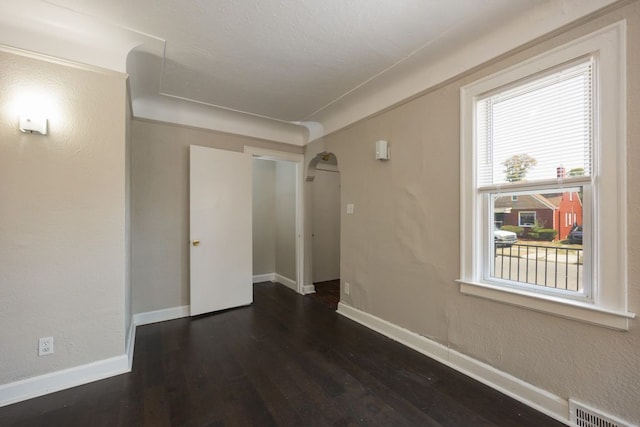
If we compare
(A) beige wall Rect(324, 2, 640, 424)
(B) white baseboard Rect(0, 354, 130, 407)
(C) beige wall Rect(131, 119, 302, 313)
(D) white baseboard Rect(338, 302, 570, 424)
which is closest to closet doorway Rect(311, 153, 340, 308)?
(A) beige wall Rect(324, 2, 640, 424)

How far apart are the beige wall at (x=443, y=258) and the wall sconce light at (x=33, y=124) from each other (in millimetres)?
2684

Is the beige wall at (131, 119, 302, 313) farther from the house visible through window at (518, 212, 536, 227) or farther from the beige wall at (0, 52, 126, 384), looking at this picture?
the house visible through window at (518, 212, 536, 227)

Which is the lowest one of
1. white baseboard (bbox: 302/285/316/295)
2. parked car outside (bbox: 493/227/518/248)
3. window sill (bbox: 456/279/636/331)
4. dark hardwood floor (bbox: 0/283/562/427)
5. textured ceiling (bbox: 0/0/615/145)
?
dark hardwood floor (bbox: 0/283/562/427)

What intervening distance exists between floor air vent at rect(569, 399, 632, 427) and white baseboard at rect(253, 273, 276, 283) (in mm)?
4142

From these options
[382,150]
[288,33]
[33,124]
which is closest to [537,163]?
[382,150]

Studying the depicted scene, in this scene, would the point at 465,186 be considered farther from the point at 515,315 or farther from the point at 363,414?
the point at 363,414

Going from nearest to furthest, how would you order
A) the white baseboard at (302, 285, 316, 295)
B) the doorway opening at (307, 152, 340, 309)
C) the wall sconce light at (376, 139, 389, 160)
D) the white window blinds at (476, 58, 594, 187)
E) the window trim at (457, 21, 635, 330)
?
the window trim at (457, 21, 635, 330) → the white window blinds at (476, 58, 594, 187) → the wall sconce light at (376, 139, 389, 160) → the white baseboard at (302, 285, 316, 295) → the doorway opening at (307, 152, 340, 309)

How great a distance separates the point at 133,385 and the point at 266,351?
3.27ft

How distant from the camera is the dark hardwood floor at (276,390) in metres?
1.65

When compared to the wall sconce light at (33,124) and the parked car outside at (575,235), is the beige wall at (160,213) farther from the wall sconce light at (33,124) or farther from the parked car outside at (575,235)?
the parked car outside at (575,235)

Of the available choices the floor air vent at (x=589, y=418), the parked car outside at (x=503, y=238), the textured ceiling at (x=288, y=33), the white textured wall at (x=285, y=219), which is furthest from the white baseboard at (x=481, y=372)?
the textured ceiling at (x=288, y=33)

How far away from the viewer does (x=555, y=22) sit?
64.2 inches

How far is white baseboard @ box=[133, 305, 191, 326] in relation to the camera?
3.02m

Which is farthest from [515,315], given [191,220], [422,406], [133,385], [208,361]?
[191,220]
